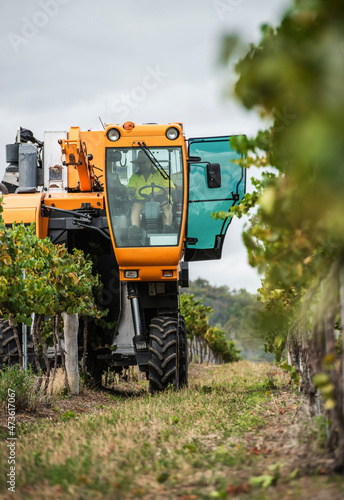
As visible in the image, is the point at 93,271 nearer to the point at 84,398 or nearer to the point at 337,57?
the point at 84,398

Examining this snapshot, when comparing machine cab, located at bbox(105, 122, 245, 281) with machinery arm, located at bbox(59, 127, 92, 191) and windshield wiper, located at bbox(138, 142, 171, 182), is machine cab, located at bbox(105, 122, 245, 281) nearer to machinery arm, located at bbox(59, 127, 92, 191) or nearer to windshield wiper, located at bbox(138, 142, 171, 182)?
windshield wiper, located at bbox(138, 142, 171, 182)

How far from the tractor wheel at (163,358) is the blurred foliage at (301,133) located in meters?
4.18

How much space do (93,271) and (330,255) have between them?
672 cm

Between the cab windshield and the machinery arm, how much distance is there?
103cm

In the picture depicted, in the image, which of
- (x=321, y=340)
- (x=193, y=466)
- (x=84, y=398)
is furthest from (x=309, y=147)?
(x=84, y=398)

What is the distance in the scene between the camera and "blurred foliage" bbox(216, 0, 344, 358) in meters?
2.15

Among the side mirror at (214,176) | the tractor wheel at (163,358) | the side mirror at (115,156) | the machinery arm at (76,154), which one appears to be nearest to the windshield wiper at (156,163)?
the side mirror at (115,156)

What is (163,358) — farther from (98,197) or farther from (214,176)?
(98,197)

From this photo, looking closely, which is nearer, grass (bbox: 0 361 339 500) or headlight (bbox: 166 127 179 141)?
grass (bbox: 0 361 339 500)

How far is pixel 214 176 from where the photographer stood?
8453 millimetres

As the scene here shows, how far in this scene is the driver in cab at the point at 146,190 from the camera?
8.61 meters

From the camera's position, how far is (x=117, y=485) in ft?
11.0

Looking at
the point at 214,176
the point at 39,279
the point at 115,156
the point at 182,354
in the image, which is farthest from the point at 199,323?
the point at 39,279

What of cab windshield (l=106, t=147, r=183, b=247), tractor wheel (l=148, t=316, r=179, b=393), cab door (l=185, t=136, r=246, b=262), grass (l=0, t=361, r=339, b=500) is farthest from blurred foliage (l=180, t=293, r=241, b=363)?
grass (l=0, t=361, r=339, b=500)
